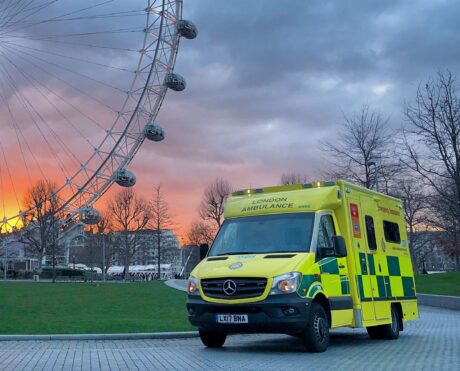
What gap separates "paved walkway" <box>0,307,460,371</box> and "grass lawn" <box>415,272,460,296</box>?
50.2ft

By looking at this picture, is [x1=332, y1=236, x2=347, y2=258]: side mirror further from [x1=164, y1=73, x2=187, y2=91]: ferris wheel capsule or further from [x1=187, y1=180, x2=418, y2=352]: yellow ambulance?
[x1=164, y1=73, x2=187, y2=91]: ferris wheel capsule

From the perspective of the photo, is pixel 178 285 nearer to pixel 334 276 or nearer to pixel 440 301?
pixel 440 301

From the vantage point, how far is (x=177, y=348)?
36.9 feet

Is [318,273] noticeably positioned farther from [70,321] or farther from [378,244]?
[70,321]

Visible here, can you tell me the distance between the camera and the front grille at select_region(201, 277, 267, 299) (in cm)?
952

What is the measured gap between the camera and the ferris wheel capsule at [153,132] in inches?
1606

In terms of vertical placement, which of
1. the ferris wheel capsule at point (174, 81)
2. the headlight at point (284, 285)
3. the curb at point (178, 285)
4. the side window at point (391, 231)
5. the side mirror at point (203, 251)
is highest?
the ferris wheel capsule at point (174, 81)

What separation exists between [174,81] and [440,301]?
21.9 meters

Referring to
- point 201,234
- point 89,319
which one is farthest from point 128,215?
point 89,319

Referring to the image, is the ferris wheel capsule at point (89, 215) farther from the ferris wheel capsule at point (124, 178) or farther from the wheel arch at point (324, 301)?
the wheel arch at point (324, 301)

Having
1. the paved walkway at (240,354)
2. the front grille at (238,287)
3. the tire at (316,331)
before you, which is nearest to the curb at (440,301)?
the paved walkway at (240,354)

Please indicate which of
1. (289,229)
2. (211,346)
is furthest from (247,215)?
(211,346)

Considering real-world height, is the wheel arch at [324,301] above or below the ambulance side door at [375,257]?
below

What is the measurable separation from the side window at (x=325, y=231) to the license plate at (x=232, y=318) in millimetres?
→ 1953
